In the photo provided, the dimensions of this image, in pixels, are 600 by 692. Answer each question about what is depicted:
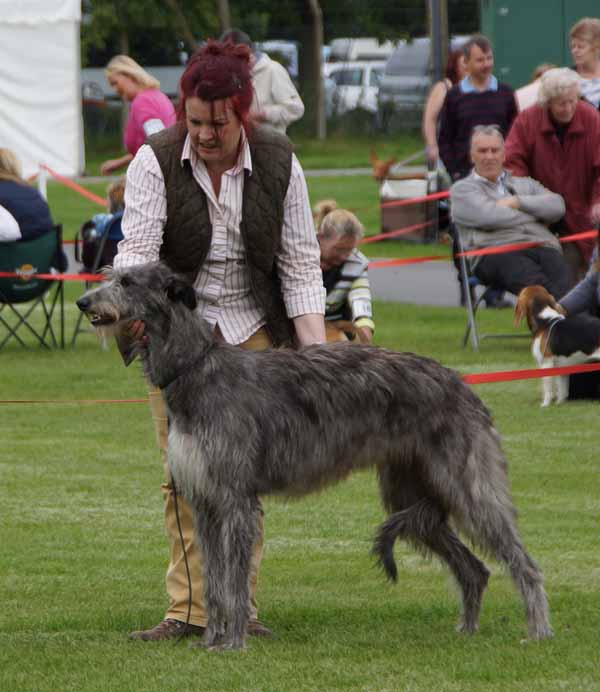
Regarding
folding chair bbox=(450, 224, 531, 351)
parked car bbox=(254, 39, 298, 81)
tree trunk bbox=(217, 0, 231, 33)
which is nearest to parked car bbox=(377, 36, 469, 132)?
parked car bbox=(254, 39, 298, 81)

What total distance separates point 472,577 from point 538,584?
0.27 metres

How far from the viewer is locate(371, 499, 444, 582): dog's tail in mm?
5531

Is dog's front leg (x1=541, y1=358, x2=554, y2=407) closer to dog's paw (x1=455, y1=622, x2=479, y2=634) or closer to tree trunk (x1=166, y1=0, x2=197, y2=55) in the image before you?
dog's paw (x1=455, y1=622, x2=479, y2=634)

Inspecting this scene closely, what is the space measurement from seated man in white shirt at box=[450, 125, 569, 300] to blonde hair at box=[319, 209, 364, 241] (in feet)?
9.36

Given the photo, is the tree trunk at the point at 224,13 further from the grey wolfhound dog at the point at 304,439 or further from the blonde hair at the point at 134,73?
the grey wolfhound dog at the point at 304,439

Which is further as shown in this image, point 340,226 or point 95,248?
point 95,248

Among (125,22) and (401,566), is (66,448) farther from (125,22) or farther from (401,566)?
(125,22)

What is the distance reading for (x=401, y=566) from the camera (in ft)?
22.0

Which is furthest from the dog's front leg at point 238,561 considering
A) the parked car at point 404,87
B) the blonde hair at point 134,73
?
the parked car at point 404,87

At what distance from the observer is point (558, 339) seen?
402 inches

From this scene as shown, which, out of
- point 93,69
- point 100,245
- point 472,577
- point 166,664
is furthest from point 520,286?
point 93,69

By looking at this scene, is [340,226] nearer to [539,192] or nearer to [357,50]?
[539,192]

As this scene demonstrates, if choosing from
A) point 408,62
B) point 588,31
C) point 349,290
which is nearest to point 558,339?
point 349,290

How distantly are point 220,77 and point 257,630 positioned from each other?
6.37 feet
